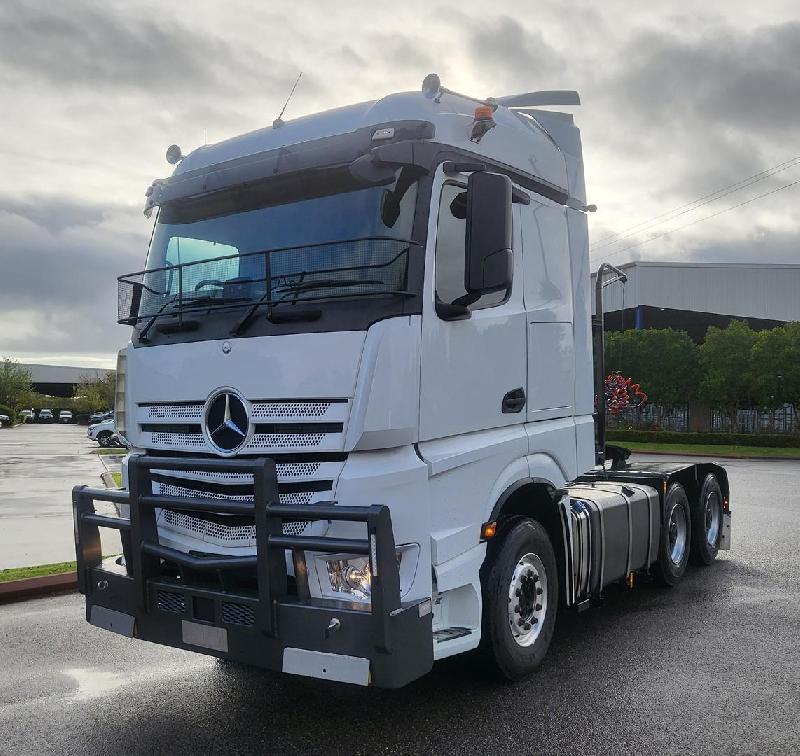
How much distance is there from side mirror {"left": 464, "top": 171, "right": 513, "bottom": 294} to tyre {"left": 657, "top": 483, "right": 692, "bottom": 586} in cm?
404

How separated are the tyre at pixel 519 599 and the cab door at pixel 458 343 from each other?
2.30 feet

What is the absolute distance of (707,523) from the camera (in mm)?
8312

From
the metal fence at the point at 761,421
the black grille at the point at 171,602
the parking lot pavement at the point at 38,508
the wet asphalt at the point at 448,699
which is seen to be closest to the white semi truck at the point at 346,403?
the black grille at the point at 171,602

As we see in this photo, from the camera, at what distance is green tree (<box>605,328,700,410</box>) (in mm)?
42000

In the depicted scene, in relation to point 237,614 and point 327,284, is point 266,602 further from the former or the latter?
point 327,284

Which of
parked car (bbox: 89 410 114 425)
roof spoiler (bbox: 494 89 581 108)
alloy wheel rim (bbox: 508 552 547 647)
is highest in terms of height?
roof spoiler (bbox: 494 89 581 108)

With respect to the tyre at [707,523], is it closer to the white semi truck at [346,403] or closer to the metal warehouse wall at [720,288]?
the white semi truck at [346,403]

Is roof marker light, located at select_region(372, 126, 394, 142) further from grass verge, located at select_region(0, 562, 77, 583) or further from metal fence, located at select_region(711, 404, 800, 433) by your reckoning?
metal fence, located at select_region(711, 404, 800, 433)

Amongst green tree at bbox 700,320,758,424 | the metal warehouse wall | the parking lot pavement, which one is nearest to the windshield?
the parking lot pavement

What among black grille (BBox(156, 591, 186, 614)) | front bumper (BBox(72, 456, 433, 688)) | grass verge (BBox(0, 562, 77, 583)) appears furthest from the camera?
grass verge (BBox(0, 562, 77, 583))

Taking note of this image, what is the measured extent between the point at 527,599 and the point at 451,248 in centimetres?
213

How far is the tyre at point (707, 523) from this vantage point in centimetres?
816

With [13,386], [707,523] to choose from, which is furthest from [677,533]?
[13,386]

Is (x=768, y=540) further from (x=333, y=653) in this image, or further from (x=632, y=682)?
(x=333, y=653)
